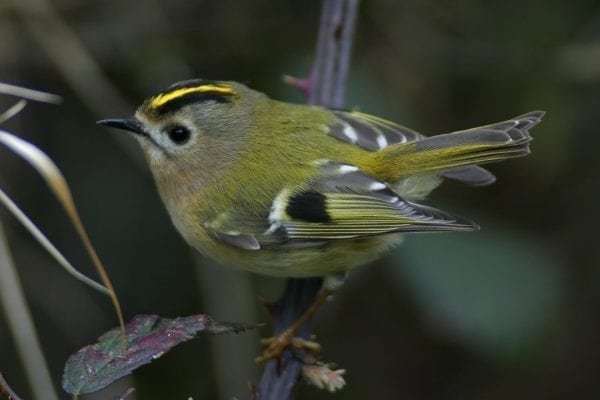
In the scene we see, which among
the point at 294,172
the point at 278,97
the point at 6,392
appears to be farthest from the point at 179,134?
the point at 6,392

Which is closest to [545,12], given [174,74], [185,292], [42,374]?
[174,74]

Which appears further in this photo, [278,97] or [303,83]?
[278,97]

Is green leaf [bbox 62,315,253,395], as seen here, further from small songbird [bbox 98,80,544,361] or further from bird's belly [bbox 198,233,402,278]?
bird's belly [bbox 198,233,402,278]

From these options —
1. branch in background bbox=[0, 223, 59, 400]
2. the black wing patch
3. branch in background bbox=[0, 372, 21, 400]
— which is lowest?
branch in background bbox=[0, 223, 59, 400]

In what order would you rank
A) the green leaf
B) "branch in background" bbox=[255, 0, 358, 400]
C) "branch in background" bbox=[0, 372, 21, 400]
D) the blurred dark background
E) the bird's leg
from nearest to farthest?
"branch in background" bbox=[0, 372, 21, 400] → the green leaf → the bird's leg → "branch in background" bbox=[255, 0, 358, 400] → the blurred dark background

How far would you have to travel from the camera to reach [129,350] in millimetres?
1349

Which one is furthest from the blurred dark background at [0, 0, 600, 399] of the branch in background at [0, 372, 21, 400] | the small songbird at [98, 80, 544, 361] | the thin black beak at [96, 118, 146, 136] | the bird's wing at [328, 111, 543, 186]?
the branch in background at [0, 372, 21, 400]

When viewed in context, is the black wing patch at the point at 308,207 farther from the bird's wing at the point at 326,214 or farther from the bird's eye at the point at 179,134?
the bird's eye at the point at 179,134

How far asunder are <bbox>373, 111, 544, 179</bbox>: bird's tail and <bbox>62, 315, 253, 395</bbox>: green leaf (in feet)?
2.80

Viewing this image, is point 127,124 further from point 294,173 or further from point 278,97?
point 278,97

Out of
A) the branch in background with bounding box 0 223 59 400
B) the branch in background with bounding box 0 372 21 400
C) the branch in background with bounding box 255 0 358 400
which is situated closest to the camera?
the branch in background with bounding box 0 372 21 400

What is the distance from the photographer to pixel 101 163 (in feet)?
10.2

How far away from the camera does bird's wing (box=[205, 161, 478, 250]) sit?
81.8 inches

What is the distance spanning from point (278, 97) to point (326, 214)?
78 cm
